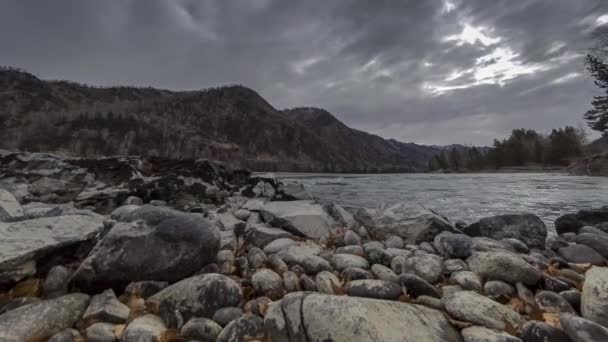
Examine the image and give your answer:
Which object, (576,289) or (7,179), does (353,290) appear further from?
(7,179)

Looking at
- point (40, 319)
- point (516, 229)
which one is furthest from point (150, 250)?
point (516, 229)

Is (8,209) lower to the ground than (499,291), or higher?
higher

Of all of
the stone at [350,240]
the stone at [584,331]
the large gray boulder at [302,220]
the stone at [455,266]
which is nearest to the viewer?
the stone at [584,331]

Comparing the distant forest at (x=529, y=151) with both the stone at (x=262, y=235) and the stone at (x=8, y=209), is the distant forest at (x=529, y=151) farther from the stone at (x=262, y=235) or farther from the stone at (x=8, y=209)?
the stone at (x=8, y=209)

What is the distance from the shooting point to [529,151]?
213ft

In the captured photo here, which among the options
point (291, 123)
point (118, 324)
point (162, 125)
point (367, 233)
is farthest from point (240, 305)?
point (291, 123)

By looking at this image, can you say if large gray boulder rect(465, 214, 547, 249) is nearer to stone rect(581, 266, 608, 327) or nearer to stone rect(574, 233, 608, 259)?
stone rect(574, 233, 608, 259)

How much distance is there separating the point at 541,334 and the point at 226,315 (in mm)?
2954

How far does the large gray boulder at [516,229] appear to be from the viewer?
18.7 ft

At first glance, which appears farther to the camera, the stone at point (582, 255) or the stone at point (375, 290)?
the stone at point (582, 255)

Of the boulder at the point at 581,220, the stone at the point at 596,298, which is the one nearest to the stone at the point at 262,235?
the stone at the point at 596,298

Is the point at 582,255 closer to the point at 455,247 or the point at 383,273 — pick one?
the point at 455,247

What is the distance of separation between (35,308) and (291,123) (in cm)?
17136

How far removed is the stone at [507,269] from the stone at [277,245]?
10.0ft
